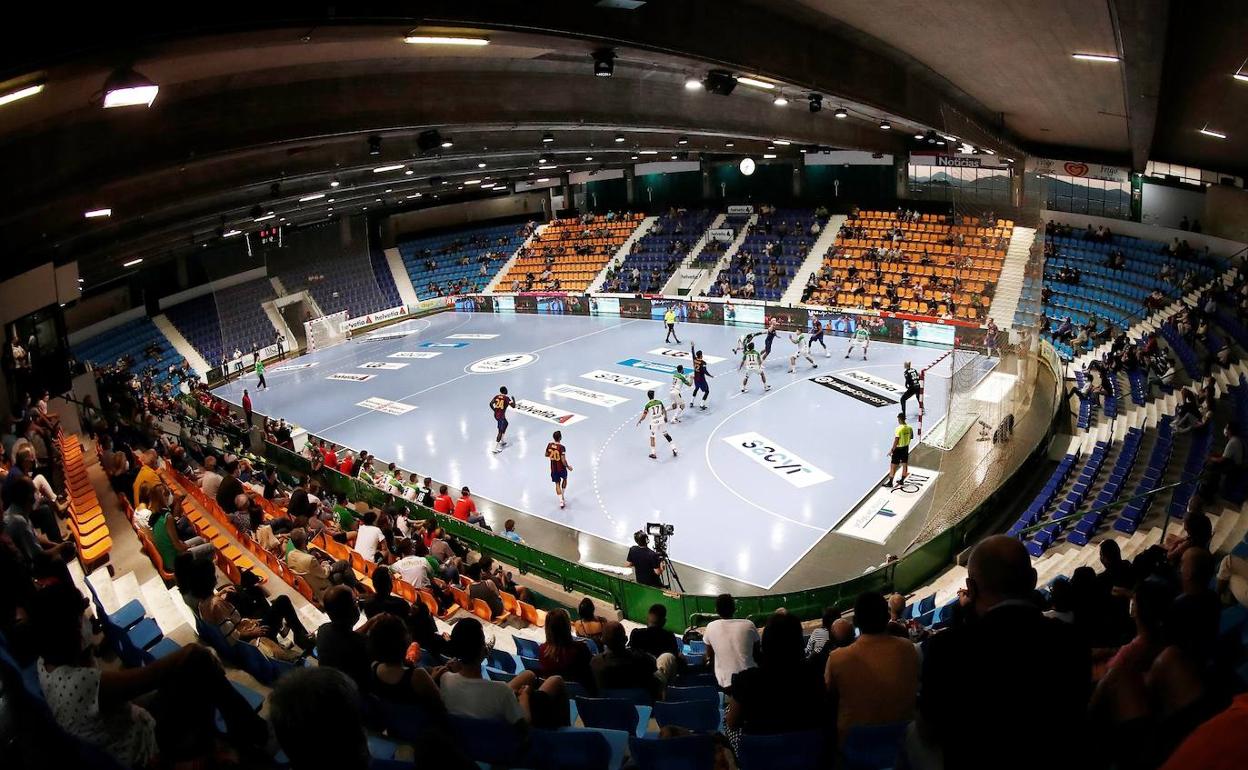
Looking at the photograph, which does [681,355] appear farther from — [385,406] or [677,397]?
[385,406]

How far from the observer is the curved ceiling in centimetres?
645

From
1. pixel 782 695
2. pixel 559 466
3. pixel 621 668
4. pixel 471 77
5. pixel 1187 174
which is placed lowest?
pixel 559 466

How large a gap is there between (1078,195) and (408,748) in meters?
35.0

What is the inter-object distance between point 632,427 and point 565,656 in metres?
15.2

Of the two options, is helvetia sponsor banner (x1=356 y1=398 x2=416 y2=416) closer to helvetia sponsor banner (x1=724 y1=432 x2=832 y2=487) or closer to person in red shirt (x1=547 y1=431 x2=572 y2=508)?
person in red shirt (x1=547 y1=431 x2=572 y2=508)

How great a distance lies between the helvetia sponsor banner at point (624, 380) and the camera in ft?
81.7

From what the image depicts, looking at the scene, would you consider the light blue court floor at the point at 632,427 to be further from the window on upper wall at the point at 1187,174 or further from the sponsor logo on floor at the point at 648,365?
the window on upper wall at the point at 1187,174

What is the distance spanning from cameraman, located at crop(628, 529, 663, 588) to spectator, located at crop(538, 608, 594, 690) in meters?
5.86

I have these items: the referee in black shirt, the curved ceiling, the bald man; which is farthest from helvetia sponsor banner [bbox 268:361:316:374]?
the bald man

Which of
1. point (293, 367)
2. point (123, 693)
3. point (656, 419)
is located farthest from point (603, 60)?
point (293, 367)

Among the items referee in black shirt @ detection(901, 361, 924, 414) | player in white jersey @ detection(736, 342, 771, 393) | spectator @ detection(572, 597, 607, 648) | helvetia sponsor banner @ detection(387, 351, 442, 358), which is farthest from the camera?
helvetia sponsor banner @ detection(387, 351, 442, 358)

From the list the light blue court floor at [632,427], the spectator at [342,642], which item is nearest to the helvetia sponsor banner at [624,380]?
the light blue court floor at [632,427]

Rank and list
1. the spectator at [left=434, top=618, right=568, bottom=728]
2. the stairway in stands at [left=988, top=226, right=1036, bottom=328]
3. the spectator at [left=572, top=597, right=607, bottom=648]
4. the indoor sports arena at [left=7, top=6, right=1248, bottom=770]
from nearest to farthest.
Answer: the indoor sports arena at [left=7, top=6, right=1248, bottom=770] → the spectator at [left=434, top=618, right=568, bottom=728] → the spectator at [left=572, top=597, right=607, bottom=648] → the stairway in stands at [left=988, top=226, right=1036, bottom=328]

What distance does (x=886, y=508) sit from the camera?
15.2 metres
